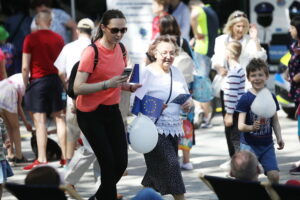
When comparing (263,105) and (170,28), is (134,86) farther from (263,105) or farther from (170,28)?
(170,28)

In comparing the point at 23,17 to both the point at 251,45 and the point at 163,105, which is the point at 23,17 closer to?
the point at 251,45

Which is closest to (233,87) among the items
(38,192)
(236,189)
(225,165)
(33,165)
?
(225,165)

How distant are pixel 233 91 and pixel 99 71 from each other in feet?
7.81

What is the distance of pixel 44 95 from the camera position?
10.3 m

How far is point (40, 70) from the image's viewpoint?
1024cm

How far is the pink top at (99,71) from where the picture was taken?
7145mm

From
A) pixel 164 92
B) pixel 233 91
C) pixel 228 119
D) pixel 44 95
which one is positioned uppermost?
pixel 164 92

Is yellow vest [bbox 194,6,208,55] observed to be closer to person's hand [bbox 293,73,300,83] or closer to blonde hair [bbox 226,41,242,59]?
blonde hair [bbox 226,41,242,59]

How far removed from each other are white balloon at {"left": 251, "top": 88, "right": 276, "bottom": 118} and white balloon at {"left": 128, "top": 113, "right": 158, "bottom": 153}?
1006 mm

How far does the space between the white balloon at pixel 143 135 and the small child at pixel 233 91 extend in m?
1.75

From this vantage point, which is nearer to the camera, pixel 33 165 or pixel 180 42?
pixel 180 42

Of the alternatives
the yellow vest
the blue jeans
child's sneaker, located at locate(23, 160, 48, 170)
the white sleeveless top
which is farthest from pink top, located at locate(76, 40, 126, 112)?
the yellow vest

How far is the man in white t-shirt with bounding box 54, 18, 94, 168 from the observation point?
949 cm

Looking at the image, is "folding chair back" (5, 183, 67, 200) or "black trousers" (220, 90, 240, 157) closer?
"folding chair back" (5, 183, 67, 200)
